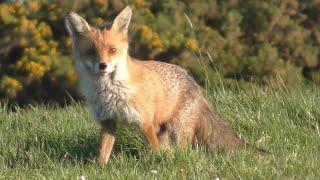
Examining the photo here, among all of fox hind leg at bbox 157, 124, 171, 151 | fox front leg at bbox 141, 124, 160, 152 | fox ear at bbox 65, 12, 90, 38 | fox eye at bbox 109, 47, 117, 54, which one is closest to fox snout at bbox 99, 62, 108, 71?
fox eye at bbox 109, 47, 117, 54

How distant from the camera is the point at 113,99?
7004mm

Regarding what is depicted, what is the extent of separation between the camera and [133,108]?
697 cm

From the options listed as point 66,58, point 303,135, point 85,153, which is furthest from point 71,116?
point 66,58

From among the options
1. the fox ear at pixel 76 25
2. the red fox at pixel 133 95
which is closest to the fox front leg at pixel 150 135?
the red fox at pixel 133 95

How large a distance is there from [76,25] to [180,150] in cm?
149

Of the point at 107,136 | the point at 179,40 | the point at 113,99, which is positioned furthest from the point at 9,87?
the point at 113,99

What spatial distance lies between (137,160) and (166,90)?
0.80 meters

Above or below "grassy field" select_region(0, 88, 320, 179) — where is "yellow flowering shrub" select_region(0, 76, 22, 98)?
below

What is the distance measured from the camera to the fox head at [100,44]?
269 inches

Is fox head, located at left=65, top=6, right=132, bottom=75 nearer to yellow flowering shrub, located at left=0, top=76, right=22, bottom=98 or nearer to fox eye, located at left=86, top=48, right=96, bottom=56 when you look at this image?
fox eye, located at left=86, top=48, right=96, bottom=56

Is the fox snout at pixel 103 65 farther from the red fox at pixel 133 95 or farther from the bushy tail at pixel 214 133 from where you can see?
the bushy tail at pixel 214 133

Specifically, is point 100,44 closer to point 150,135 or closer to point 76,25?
point 76,25

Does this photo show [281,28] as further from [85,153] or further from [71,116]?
[85,153]

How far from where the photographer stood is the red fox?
6969 millimetres
